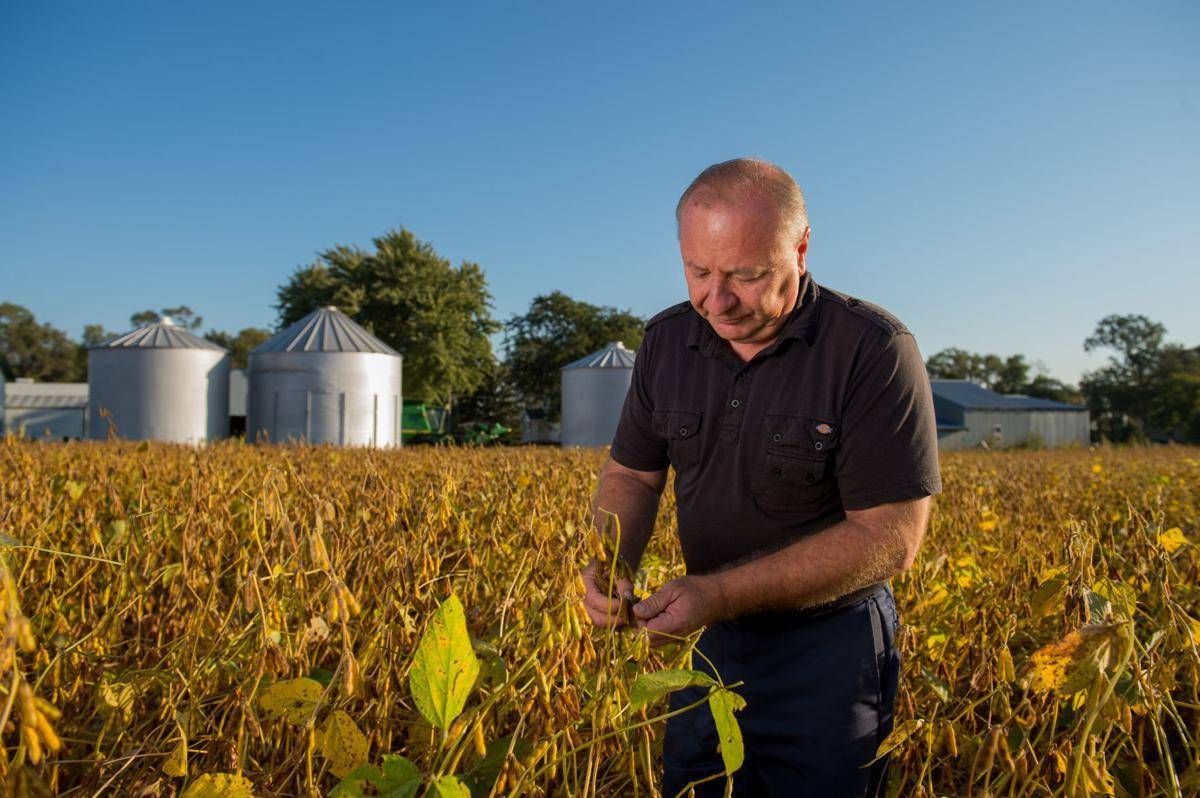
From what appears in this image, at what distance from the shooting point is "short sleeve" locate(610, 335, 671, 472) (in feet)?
7.00

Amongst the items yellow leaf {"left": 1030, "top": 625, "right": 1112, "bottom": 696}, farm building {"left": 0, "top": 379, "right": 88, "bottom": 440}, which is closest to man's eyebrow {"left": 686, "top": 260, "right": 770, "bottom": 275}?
yellow leaf {"left": 1030, "top": 625, "right": 1112, "bottom": 696}

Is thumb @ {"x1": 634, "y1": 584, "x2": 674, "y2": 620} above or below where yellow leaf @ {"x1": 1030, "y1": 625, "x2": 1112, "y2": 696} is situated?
below

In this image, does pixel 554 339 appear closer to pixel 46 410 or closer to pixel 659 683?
pixel 46 410

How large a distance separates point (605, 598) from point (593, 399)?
20561 millimetres

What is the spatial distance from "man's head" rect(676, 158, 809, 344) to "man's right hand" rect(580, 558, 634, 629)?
0.62 metres

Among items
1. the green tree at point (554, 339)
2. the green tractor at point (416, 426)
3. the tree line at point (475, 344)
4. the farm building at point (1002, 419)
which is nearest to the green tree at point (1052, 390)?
the tree line at point (475, 344)

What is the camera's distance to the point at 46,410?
33844 mm

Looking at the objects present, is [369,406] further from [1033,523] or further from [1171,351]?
[1171,351]

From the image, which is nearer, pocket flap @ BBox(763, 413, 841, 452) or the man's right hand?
the man's right hand

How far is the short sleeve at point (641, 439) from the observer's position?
2.13m

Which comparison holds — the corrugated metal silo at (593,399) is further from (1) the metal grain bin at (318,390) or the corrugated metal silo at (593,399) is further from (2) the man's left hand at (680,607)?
(2) the man's left hand at (680,607)

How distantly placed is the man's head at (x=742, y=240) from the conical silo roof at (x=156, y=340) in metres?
19.4

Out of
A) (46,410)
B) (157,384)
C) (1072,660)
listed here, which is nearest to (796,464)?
(1072,660)

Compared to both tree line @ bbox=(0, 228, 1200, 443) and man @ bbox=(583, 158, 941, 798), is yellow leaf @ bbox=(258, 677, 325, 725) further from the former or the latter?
tree line @ bbox=(0, 228, 1200, 443)
